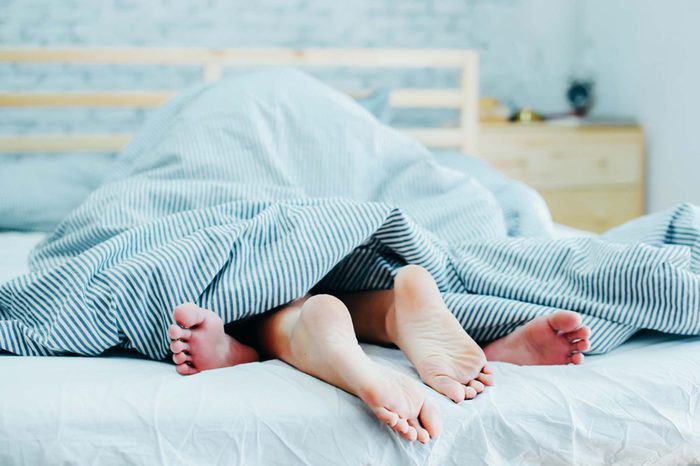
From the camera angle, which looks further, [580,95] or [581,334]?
[580,95]

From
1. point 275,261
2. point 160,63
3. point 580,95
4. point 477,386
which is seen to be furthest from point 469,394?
point 580,95

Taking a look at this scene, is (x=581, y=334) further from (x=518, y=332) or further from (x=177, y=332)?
(x=177, y=332)

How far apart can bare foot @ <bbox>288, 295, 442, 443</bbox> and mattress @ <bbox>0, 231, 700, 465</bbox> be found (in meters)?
0.02

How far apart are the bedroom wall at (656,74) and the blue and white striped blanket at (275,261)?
65.6 inches

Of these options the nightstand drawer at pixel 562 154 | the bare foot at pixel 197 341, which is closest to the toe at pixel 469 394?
the bare foot at pixel 197 341

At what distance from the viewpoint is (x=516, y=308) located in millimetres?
920

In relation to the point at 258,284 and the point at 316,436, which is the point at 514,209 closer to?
the point at 258,284

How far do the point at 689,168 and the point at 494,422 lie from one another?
217cm

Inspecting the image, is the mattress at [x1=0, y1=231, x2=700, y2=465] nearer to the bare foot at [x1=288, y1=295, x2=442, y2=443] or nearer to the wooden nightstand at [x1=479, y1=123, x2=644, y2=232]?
the bare foot at [x1=288, y1=295, x2=442, y2=443]

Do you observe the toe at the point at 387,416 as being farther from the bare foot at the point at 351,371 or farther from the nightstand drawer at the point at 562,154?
the nightstand drawer at the point at 562,154

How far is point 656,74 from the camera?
9.19 ft

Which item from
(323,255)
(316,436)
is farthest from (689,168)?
(316,436)

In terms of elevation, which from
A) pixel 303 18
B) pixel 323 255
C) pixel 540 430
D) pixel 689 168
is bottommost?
pixel 689 168

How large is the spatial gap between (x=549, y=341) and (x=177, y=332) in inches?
15.0
